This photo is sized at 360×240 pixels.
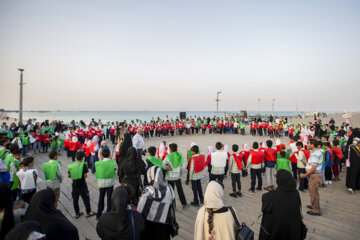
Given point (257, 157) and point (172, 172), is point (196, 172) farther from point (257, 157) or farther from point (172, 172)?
point (257, 157)

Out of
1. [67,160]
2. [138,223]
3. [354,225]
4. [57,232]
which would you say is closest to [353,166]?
[354,225]

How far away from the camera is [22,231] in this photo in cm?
152

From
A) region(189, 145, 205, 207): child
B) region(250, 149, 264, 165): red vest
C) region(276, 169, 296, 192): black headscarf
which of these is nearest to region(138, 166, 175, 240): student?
region(276, 169, 296, 192): black headscarf

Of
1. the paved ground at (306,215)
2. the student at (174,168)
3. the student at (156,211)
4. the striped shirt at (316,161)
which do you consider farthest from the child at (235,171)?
the student at (156,211)

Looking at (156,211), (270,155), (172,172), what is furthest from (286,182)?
(270,155)

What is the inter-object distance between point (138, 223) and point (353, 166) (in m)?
6.87

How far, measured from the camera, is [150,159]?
4559mm

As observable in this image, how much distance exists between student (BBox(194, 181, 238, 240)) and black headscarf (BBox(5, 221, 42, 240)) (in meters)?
1.62

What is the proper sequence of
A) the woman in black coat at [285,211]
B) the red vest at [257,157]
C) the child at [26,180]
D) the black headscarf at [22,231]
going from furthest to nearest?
the red vest at [257,157], the child at [26,180], the woman in black coat at [285,211], the black headscarf at [22,231]

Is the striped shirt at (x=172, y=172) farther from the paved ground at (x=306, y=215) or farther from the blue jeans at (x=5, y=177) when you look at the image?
the blue jeans at (x=5, y=177)

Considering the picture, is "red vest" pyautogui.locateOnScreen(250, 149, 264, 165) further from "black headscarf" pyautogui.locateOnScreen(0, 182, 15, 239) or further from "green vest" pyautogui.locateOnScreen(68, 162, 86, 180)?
"black headscarf" pyautogui.locateOnScreen(0, 182, 15, 239)

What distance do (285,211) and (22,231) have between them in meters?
2.80

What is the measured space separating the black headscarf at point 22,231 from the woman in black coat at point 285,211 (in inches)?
101

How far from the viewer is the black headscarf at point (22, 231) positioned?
58.5 inches
